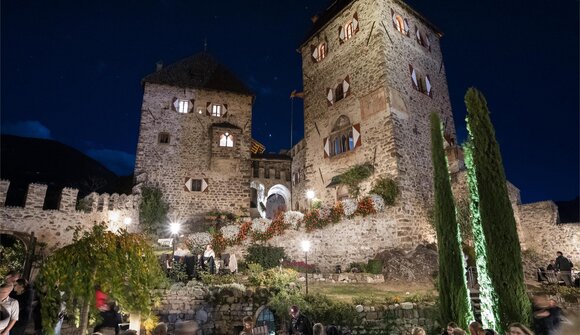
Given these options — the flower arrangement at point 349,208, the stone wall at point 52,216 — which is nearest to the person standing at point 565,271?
the flower arrangement at point 349,208

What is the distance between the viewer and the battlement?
46.5 ft

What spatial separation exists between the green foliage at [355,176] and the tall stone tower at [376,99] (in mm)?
317

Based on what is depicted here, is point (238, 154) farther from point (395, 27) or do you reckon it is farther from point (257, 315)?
point (257, 315)

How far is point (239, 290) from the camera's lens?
31.1 feet

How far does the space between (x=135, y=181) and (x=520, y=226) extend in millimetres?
21363

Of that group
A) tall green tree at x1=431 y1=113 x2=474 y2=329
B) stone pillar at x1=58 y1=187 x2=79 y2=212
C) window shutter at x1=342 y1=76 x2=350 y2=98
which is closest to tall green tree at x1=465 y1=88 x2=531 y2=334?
tall green tree at x1=431 y1=113 x2=474 y2=329

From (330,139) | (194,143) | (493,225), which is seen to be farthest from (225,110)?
(493,225)

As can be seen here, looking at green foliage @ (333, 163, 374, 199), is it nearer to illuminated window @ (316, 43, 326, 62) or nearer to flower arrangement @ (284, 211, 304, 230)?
flower arrangement @ (284, 211, 304, 230)

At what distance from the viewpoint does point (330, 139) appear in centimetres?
1934

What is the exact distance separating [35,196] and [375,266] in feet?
47.3

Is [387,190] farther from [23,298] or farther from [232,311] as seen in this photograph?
[23,298]

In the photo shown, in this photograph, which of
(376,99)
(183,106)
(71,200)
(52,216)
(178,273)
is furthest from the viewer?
(183,106)

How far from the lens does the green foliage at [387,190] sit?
15244 millimetres

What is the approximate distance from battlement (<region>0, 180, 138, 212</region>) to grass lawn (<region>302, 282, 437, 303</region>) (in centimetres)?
1127
